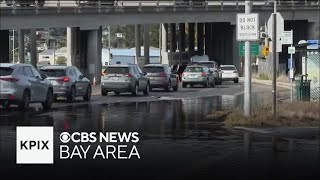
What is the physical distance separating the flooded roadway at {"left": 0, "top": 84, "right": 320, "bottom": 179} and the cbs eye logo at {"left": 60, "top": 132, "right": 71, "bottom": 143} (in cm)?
20

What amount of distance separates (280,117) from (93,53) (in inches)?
2006

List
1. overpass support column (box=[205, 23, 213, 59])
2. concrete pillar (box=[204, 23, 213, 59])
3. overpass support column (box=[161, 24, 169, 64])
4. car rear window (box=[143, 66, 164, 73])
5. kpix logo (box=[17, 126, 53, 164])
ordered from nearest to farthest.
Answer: kpix logo (box=[17, 126, 53, 164]) < car rear window (box=[143, 66, 164, 73]) < overpass support column (box=[205, 23, 213, 59]) < concrete pillar (box=[204, 23, 213, 59]) < overpass support column (box=[161, 24, 169, 64])

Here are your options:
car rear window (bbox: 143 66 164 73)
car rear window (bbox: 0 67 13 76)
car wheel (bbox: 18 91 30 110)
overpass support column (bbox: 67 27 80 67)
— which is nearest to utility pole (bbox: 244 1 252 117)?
car wheel (bbox: 18 91 30 110)

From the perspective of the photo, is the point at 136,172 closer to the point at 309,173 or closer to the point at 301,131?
the point at 309,173

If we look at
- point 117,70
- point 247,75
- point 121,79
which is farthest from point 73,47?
point 247,75

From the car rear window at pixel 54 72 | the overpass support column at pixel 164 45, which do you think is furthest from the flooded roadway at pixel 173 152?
the overpass support column at pixel 164 45

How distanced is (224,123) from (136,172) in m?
8.66

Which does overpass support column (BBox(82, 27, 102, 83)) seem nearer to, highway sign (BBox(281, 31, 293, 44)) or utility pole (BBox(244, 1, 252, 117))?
highway sign (BBox(281, 31, 293, 44))

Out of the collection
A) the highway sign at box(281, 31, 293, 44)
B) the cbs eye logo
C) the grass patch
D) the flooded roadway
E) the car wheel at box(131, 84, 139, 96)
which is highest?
the highway sign at box(281, 31, 293, 44)

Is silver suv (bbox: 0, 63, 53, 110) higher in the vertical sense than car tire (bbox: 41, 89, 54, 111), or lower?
higher

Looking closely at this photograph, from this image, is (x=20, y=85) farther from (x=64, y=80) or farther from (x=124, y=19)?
(x=124, y=19)

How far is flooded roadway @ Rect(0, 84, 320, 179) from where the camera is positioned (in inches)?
420

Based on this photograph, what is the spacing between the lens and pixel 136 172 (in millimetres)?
10617

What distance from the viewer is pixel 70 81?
29000 millimetres
